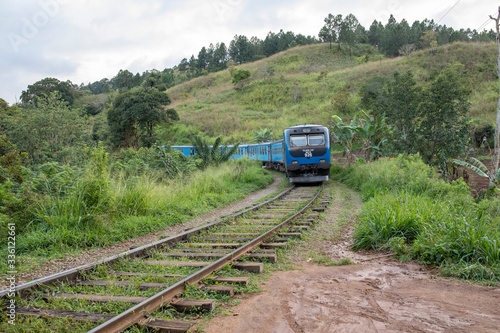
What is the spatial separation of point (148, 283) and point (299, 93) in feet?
174

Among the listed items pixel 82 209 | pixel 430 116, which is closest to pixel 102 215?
pixel 82 209

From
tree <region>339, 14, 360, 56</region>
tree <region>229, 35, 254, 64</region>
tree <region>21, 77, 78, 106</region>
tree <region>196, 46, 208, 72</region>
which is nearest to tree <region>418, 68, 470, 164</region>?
tree <region>21, 77, 78, 106</region>

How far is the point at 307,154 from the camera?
17.1 m

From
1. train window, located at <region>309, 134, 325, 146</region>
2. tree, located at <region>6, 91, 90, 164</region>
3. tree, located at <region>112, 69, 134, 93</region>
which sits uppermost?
tree, located at <region>112, 69, 134, 93</region>

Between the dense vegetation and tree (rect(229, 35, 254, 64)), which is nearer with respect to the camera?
the dense vegetation

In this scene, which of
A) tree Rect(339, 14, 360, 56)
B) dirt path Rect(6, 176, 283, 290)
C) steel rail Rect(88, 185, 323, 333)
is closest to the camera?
steel rail Rect(88, 185, 323, 333)

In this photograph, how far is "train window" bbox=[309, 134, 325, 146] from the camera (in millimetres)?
17484

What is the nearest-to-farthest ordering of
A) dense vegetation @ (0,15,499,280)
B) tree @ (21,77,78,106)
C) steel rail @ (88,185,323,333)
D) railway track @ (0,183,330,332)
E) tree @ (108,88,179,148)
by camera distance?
steel rail @ (88,185,323,333)
railway track @ (0,183,330,332)
dense vegetation @ (0,15,499,280)
tree @ (108,88,179,148)
tree @ (21,77,78,106)

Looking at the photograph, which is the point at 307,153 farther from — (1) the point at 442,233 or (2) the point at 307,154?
(1) the point at 442,233

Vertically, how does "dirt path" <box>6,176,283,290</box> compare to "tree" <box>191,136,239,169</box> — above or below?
below

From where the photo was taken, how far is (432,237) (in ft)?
18.7

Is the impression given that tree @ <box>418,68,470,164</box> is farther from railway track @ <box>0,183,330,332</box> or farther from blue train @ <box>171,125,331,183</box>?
railway track @ <box>0,183,330,332</box>

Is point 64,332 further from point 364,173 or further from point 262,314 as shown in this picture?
point 364,173

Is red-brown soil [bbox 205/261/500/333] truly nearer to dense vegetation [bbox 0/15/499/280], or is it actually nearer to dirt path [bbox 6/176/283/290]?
dense vegetation [bbox 0/15/499/280]
